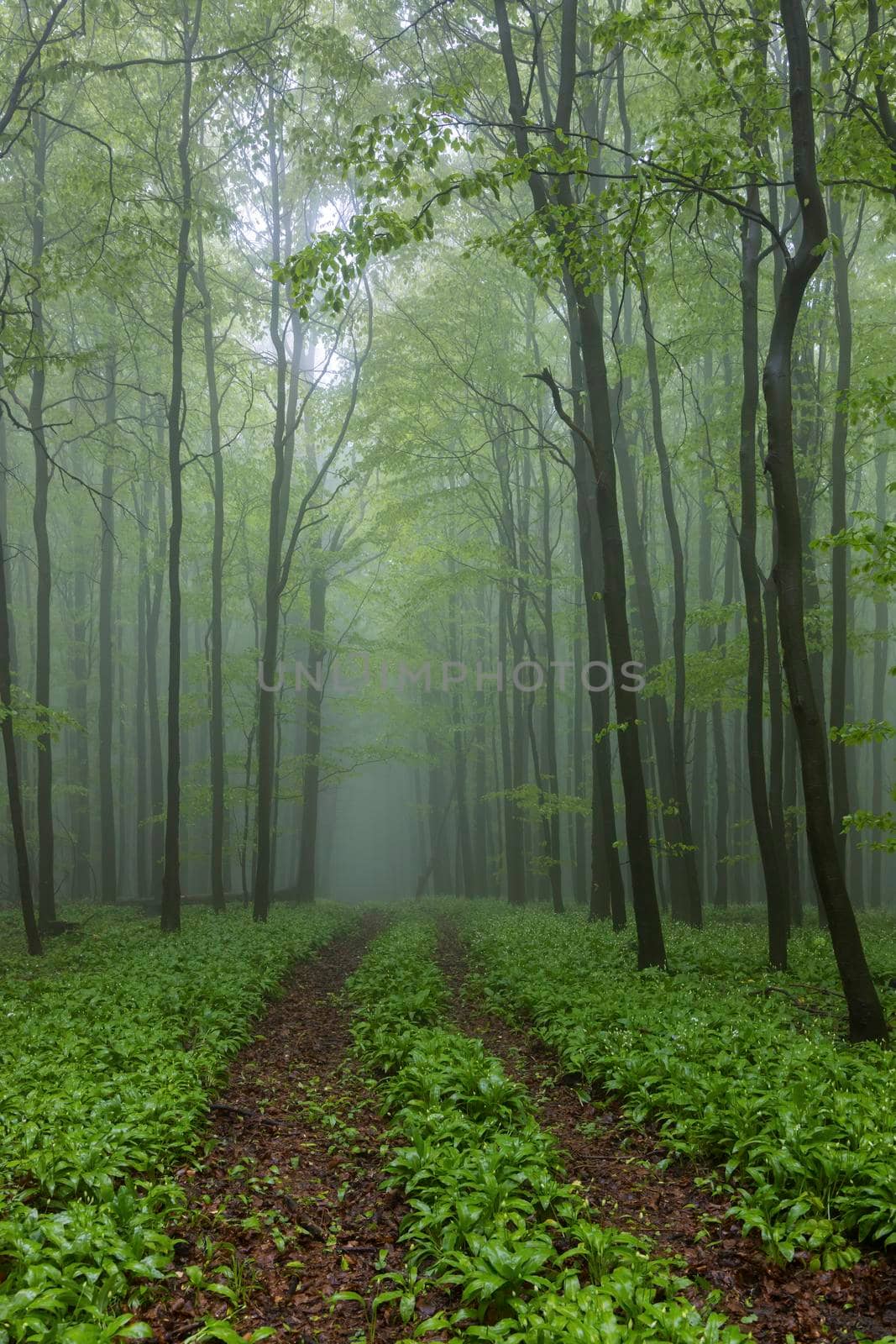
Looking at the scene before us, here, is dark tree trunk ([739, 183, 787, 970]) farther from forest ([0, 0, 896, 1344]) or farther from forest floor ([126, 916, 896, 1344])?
forest floor ([126, 916, 896, 1344])

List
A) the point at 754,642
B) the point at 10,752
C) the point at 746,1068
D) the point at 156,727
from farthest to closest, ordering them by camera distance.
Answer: the point at 156,727
the point at 10,752
the point at 754,642
the point at 746,1068

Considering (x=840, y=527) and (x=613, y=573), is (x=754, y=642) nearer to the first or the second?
(x=613, y=573)

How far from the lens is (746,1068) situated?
17.9 feet

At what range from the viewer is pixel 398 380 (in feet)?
65.0

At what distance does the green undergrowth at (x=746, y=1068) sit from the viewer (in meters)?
3.84

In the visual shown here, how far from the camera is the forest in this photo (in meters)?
3.79

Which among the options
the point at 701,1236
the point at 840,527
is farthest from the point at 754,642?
the point at 701,1236

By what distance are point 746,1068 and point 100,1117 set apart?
4.08 metres

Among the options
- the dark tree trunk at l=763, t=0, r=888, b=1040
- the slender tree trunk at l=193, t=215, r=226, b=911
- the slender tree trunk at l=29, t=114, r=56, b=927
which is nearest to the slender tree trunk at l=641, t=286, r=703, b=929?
the dark tree trunk at l=763, t=0, r=888, b=1040

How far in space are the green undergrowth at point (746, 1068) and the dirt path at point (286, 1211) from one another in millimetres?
1741

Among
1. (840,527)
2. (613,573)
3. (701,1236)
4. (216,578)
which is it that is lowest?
(701,1236)

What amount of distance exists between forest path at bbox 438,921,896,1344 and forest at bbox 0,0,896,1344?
26 millimetres

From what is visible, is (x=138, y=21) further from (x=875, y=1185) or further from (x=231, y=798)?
(x=875, y=1185)

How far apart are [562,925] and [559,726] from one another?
2689 centimetres
